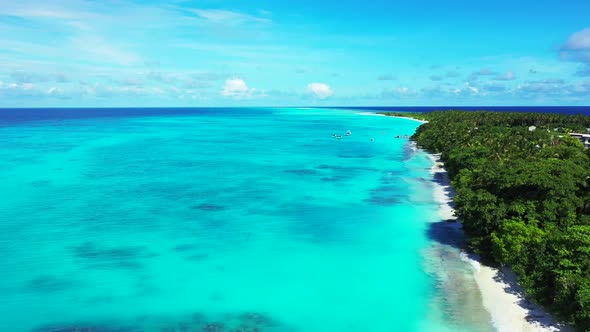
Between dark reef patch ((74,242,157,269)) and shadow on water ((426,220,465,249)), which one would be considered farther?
shadow on water ((426,220,465,249))

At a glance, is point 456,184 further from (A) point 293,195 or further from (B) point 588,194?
(A) point 293,195

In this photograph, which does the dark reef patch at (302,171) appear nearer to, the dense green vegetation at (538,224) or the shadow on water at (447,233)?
the dense green vegetation at (538,224)

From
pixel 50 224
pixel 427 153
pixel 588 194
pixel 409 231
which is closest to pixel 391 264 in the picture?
pixel 409 231

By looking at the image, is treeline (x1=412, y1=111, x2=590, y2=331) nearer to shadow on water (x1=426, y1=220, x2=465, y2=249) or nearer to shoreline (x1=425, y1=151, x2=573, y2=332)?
shoreline (x1=425, y1=151, x2=573, y2=332)

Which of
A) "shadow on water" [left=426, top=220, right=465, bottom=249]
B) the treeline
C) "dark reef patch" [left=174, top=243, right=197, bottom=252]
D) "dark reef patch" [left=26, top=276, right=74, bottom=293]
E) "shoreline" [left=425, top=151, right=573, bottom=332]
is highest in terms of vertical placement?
the treeline

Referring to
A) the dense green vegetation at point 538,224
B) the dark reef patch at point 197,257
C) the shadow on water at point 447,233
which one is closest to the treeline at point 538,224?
the dense green vegetation at point 538,224

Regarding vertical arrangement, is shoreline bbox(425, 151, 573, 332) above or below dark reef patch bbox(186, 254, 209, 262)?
above

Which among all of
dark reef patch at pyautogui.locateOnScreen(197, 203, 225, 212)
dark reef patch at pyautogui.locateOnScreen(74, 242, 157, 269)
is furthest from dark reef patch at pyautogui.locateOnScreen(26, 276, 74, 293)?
dark reef patch at pyautogui.locateOnScreen(197, 203, 225, 212)
